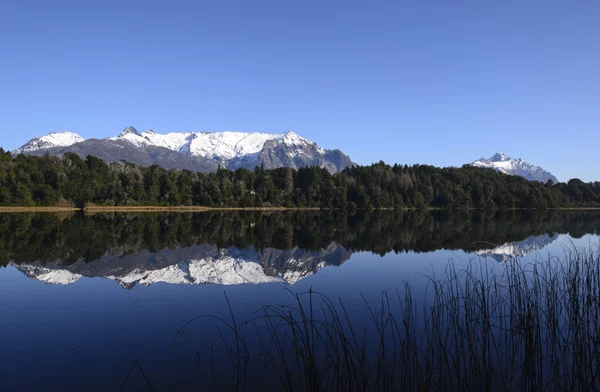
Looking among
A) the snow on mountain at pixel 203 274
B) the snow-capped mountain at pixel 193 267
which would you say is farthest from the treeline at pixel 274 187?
the snow on mountain at pixel 203 274

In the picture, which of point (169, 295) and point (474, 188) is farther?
point (474, 188)

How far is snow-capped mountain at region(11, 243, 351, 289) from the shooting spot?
70.1 feet

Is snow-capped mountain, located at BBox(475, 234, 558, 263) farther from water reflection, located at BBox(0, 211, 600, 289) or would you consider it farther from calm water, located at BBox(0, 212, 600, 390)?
calm water, located at BBox(0, 212, 600, 390)

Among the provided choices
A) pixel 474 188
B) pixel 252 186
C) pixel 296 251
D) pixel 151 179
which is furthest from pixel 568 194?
pixel 296 251

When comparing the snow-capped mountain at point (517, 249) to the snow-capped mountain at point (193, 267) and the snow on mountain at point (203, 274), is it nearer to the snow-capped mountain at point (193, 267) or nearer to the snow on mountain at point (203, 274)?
the snow-capped mountain at point (193, 267)

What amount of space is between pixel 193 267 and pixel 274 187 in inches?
4320

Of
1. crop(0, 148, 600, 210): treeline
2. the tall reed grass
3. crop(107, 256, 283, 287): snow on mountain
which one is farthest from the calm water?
crop(0, 148, 600, 210): treeline

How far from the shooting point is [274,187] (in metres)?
134

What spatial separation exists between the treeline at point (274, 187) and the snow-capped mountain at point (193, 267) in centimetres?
7477

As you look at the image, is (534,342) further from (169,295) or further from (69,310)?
(69,310)

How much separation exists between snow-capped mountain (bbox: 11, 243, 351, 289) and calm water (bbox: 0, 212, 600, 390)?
0.07 metres

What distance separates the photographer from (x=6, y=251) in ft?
93.1

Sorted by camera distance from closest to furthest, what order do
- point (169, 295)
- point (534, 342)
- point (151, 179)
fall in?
1. point (534, 342)
2. point (169, 295)
3. point (151, 179)

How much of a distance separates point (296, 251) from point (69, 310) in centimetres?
1977
